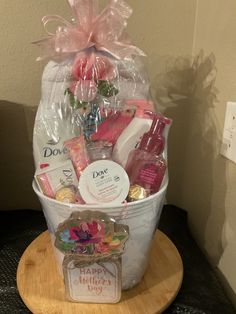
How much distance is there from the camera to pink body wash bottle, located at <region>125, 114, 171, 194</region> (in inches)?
21.7

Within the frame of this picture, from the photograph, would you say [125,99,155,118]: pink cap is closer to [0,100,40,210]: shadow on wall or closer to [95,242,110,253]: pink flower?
[95,242,110,253]: pink flower

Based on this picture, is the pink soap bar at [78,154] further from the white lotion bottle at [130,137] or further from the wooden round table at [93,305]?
the wooden round table at [93,305]

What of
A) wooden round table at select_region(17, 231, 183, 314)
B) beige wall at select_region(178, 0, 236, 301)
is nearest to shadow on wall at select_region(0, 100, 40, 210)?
wooden round table at select_region(17, 231, 183, 314)

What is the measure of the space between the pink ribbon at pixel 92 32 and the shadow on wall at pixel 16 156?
11.6 inches

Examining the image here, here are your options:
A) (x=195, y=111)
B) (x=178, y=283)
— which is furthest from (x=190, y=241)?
(x=195, y=111)

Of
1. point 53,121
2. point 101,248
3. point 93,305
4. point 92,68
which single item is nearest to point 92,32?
point 92,68

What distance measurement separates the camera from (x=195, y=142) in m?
0.87

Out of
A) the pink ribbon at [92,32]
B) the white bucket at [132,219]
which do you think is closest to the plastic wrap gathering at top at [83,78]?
the pink ribbon at [92,32]

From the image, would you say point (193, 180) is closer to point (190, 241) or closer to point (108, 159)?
point (190, 241)

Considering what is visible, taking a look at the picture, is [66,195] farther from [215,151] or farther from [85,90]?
[215,151]

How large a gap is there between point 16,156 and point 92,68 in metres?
0.44

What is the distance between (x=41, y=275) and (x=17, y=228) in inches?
9.5

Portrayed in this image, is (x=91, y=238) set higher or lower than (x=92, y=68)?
lower

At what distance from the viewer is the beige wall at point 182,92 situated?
69 cm
